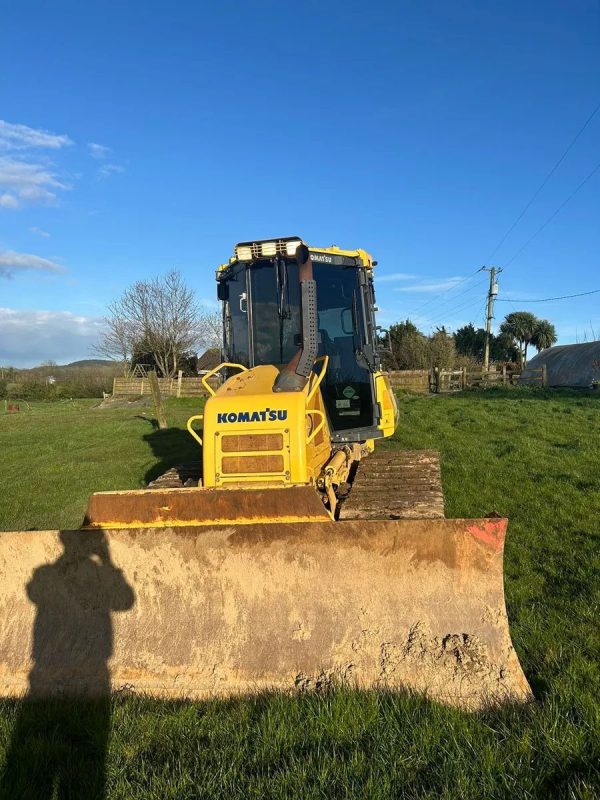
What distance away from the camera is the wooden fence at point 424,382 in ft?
104

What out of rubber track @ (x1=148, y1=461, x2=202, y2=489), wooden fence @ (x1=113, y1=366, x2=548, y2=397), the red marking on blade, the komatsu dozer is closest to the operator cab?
the komatsu dozer

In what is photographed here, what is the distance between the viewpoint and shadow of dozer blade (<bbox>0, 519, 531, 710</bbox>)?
358cm

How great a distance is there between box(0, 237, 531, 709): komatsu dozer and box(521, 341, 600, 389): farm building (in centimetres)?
2968

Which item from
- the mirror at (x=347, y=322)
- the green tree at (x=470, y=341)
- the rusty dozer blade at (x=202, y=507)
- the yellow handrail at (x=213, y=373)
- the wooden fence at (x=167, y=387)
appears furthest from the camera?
the green tree at (x=470, y=341)

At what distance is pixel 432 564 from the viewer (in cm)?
381

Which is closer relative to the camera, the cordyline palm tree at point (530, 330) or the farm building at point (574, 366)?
the farm building at point (574, 366)

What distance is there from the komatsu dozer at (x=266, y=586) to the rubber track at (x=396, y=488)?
31.5 inches

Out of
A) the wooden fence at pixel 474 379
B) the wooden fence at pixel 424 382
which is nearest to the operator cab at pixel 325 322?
the wooden fence at pixel 424 382

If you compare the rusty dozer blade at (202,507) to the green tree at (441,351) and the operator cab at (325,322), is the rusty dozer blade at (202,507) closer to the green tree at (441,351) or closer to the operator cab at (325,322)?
the operator cab at (325,322)

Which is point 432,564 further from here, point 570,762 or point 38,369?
point 38,369

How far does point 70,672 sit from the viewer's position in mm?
3844

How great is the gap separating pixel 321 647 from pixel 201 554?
1028 mm

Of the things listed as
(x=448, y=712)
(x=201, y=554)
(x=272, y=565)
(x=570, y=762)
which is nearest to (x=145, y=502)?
(x=201, y=554)

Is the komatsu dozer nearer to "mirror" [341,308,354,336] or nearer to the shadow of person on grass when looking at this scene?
the shadow of person on grass
